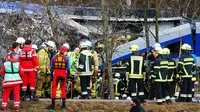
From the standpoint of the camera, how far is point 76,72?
15.4m

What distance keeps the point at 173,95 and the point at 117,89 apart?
3.00 metres

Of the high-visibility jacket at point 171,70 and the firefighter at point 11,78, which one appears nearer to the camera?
the firefighter at point 11,78

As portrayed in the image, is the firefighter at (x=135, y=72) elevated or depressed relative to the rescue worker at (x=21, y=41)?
depressed

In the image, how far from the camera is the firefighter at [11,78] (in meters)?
12.3

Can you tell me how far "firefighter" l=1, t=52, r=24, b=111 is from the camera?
40.5 ft

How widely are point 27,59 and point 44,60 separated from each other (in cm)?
153

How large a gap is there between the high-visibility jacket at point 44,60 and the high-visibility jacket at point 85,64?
113 centimetres

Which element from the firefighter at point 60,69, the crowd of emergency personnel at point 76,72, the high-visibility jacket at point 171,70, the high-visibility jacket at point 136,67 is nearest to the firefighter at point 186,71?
the crowd of emergency personnel at point 76,72

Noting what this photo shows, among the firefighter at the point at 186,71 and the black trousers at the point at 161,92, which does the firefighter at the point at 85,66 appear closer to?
the black trousers at the point at 161,92

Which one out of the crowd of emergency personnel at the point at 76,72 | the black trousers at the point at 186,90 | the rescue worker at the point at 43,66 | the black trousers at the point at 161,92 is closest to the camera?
the crowd of emergency personnel at the point at 76,72

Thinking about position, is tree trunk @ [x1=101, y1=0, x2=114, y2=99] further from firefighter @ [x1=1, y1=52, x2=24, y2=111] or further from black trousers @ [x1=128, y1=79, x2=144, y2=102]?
firefighter @ [x1=1, y1=52, x2=24, y2=111]

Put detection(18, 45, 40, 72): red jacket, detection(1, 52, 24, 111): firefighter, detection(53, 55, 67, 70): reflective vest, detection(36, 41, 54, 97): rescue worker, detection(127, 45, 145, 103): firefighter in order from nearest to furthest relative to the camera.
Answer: detection(1, 52, 24, 111): firefighter < detection(53, 55, 67, 70): reflective vest < detection(18, 45, 40, 72): red jacket < detection(127, 45, 145, 103): firefighter < detection(36, 41, 54, 97): rescue worker

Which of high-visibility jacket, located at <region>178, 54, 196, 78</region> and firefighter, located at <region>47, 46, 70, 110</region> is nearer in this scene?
firefighter, located at <region>47, 46, 70, 110</region>

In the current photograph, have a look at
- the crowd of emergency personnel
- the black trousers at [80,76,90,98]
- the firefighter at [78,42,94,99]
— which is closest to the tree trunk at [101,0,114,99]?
the crowd of emergency personnel
